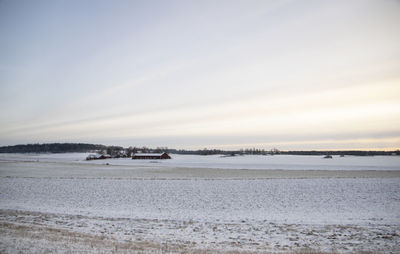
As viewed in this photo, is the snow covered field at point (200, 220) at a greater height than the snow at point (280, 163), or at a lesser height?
greater

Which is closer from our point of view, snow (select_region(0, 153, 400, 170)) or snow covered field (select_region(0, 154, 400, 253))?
snow covered field (select_region(0, 154, 400, 253))

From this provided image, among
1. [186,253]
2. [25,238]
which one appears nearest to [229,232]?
[186,253]

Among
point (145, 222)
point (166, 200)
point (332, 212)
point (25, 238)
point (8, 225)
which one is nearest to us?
point (25, 238)

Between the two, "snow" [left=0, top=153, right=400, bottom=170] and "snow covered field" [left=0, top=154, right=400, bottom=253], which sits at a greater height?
"snow covered field" [left=0, top=154, right=400, bottom=253]

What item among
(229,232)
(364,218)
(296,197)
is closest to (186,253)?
(229,232)

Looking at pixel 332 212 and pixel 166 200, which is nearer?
pixel 332 212

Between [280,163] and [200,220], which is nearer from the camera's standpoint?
[200,220]

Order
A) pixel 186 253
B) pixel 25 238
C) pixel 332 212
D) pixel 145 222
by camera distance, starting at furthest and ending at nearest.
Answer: pixel 332 212 → pixel 145 222 → pixel 25 238 → pixel 186 253

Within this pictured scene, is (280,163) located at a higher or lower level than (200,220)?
lower

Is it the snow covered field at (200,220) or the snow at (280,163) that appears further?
the snow at (280,163)

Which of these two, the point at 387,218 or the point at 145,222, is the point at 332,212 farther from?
the point at 145,222

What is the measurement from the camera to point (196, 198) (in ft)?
72.2

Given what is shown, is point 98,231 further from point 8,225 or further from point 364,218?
point 364,218

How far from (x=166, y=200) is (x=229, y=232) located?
31.3ft
